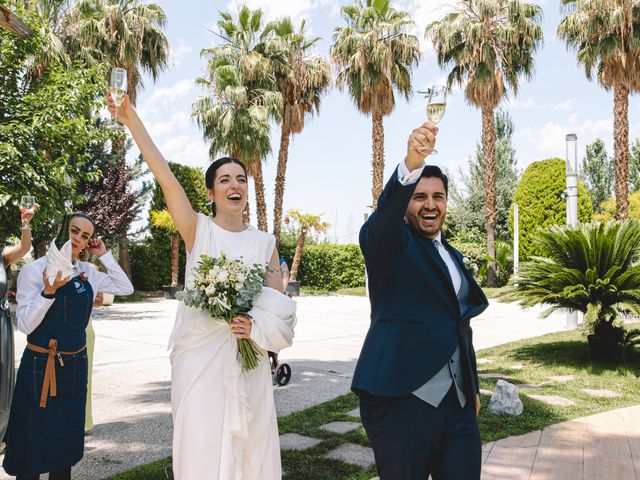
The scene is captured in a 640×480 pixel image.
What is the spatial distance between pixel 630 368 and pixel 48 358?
729 centimetres

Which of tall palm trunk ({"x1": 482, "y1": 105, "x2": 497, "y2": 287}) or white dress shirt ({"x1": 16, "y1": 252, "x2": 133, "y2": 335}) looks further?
tall palm trunk ({"x1": 482, "y1": 105, "x2": 497, "y2": 287})

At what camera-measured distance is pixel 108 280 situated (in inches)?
176

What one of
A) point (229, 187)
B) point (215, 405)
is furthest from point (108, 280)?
point (215, 405)

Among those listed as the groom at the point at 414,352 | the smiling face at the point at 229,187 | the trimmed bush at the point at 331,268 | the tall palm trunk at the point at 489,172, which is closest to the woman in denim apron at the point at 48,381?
the smiling face at the point at 229,187

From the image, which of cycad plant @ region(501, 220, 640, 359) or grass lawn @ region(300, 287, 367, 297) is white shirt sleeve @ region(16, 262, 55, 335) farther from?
grass lawn @ region(300, 287, 367, 297)

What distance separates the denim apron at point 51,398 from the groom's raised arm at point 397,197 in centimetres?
238

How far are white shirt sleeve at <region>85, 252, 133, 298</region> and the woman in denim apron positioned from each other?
0.32m

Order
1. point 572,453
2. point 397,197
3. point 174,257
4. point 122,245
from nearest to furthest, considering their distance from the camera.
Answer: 1. point 397,197
2. point 572,453
3. point 122,245
4. point 174,257

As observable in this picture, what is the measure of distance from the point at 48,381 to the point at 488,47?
23.6 m

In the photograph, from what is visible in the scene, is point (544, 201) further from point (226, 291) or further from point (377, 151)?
point (226, 291)

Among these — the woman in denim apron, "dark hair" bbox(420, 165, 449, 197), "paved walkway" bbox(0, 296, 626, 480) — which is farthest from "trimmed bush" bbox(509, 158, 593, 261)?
"dark hair" bbox(420, 165, 449, 197)

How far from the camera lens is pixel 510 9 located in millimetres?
23938

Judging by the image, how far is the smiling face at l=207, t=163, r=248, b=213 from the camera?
3.09 metres

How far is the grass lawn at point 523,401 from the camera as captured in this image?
4281 millimetres
